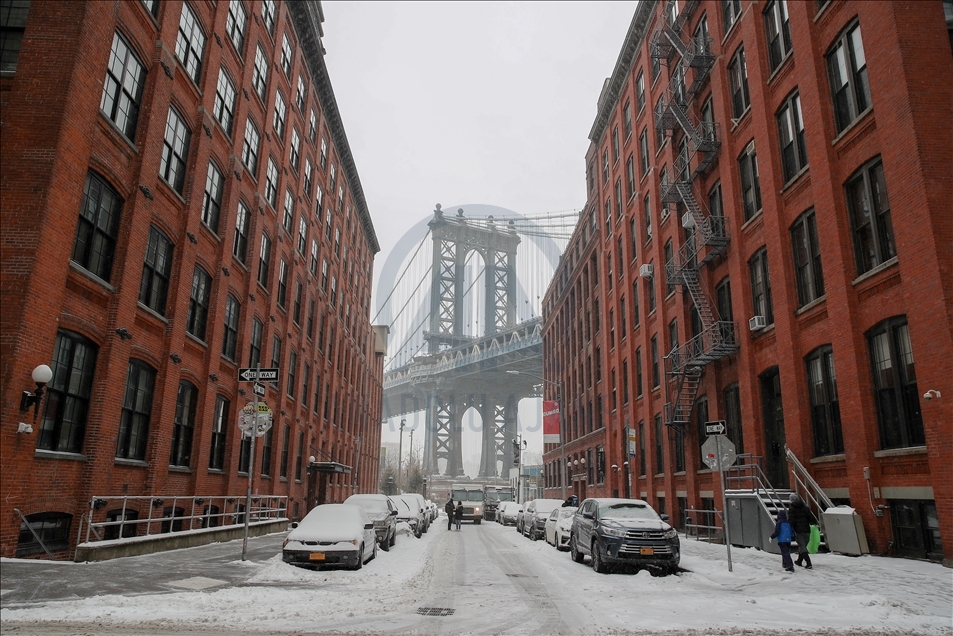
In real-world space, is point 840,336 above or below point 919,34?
below

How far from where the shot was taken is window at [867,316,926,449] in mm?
15195

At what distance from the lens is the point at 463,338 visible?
5256 inches

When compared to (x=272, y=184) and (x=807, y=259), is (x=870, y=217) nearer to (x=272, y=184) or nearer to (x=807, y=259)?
(x=807, y=259)

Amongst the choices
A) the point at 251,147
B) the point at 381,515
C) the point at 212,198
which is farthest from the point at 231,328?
the point at 381,515

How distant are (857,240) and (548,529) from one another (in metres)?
14.2

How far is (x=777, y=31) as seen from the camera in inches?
872

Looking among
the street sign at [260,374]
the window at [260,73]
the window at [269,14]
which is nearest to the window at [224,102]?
the window at [260,73]

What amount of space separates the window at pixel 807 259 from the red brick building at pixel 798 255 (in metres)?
0.06

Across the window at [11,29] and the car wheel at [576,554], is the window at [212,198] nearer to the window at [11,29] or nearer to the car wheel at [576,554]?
the window at [11,29]

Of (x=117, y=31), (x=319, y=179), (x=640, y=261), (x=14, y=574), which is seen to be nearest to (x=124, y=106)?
(x=117, y=31)

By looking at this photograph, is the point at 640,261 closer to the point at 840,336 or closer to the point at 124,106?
the point at 840,336

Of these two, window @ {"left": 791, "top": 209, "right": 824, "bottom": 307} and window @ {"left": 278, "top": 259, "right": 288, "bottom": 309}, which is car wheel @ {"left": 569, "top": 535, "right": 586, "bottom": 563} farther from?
window @ {"left": 278, "top": 259, "right": 288, "bottom": 309}

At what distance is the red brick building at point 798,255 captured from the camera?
15.0 m

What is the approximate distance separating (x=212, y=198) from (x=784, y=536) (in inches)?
779
